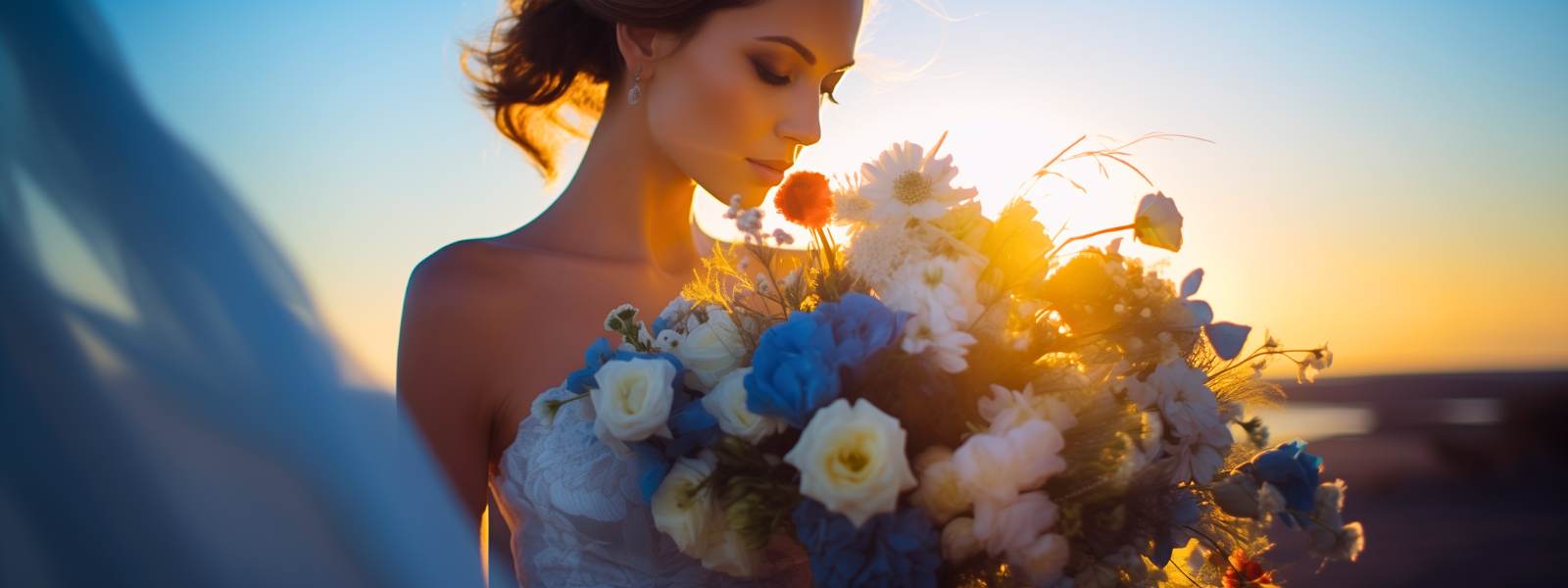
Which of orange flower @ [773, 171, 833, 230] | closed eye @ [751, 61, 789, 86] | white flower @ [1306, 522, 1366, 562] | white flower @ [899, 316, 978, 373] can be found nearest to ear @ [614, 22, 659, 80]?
closed eye @ [751, 61, 789, 86]

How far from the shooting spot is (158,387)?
156 centimetres

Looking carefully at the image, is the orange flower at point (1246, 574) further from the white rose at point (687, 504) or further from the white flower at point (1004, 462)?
the white rose at point (687, 504)

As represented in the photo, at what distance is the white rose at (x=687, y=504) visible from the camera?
123 cm

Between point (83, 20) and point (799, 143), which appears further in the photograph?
point (799, 143)

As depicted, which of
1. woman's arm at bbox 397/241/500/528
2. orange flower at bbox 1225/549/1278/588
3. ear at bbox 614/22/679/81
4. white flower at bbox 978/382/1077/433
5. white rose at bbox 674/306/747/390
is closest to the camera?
white flower at bbox 978/382/1077/433

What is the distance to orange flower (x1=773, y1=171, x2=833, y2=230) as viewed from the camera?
4.35 ft

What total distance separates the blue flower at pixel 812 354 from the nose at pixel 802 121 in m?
0.94

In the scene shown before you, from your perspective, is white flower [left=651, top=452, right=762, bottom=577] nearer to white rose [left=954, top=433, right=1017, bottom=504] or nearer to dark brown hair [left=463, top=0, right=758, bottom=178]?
white rose [left=954, top=433, right=1017, bottom=504]

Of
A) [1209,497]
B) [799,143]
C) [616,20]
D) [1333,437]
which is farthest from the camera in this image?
[1333,437]

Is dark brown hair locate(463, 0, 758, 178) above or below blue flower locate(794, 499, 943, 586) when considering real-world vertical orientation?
above

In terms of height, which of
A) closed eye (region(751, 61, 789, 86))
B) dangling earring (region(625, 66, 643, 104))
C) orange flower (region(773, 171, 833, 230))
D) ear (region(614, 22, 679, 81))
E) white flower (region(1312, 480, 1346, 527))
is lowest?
white flower (region(1312, 480, 1346, 527))

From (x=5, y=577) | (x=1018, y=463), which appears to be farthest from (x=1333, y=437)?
(x=5, y=577)

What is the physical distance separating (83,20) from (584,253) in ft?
3.45

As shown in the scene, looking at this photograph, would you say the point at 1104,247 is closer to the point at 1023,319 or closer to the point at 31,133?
the point at 1023,319
